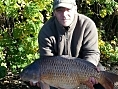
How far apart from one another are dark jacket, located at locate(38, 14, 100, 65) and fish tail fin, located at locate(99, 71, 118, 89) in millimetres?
245

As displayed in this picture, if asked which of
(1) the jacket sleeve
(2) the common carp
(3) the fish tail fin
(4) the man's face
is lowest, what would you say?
(3) the fish tail fin

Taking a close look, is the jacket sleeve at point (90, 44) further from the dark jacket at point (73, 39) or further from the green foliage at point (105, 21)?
the green foliage at point (105, 21)

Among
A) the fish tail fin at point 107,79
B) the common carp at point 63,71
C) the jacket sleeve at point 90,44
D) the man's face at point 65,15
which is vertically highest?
the man's face at point 65,15

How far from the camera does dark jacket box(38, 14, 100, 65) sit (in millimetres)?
4137

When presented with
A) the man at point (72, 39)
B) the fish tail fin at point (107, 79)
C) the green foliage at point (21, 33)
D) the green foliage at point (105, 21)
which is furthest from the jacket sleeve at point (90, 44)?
the green foliage at point (105, 21)

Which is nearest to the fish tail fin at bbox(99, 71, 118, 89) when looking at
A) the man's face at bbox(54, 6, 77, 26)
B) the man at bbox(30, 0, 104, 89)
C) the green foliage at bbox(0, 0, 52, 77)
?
the man at bbox(30, 0, 104, 89)

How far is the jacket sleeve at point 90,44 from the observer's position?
413 centimetres

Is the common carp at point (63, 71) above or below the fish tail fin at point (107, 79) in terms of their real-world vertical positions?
above

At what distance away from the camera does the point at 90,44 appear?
13.7 feet

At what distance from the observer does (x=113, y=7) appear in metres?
6.11

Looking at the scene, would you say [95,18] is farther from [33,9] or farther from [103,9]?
[33,9]

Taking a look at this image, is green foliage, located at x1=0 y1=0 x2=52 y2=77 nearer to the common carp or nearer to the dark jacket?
the dark jacket

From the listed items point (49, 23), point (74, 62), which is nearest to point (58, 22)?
point (49, 23)

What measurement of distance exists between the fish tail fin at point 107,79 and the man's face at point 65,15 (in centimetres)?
59
